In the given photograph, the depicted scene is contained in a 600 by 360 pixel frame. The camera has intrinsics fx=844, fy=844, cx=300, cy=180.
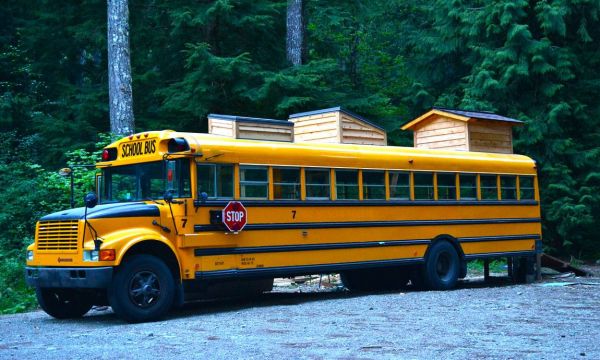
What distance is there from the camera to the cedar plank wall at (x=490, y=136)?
1734cm

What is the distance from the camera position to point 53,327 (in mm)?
10828

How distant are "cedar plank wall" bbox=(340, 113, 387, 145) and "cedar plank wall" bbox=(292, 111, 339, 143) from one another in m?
0.16

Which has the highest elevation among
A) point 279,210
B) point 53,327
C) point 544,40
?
point 544,40

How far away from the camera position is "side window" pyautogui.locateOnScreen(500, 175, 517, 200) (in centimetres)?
1709

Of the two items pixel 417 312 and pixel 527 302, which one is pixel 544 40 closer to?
pixel 527 302

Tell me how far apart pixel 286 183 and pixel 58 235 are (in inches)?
141

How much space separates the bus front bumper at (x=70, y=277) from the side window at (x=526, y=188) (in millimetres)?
9861

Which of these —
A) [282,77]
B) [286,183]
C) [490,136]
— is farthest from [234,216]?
[282,77]

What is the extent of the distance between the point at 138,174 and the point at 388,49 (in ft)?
73.6

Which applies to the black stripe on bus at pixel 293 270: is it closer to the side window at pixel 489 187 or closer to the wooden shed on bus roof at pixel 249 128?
the wooden shed on bus roof at pixel 249 128

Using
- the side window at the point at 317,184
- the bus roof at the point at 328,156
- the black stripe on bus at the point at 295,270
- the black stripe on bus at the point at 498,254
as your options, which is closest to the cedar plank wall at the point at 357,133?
the bus roof at the point at 328,156

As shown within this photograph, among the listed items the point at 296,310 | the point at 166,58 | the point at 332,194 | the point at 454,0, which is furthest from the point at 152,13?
the point at 296,310

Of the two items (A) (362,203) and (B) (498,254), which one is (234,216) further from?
(B) (498,254)

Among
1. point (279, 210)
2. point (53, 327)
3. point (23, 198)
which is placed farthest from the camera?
point (23, 198)
